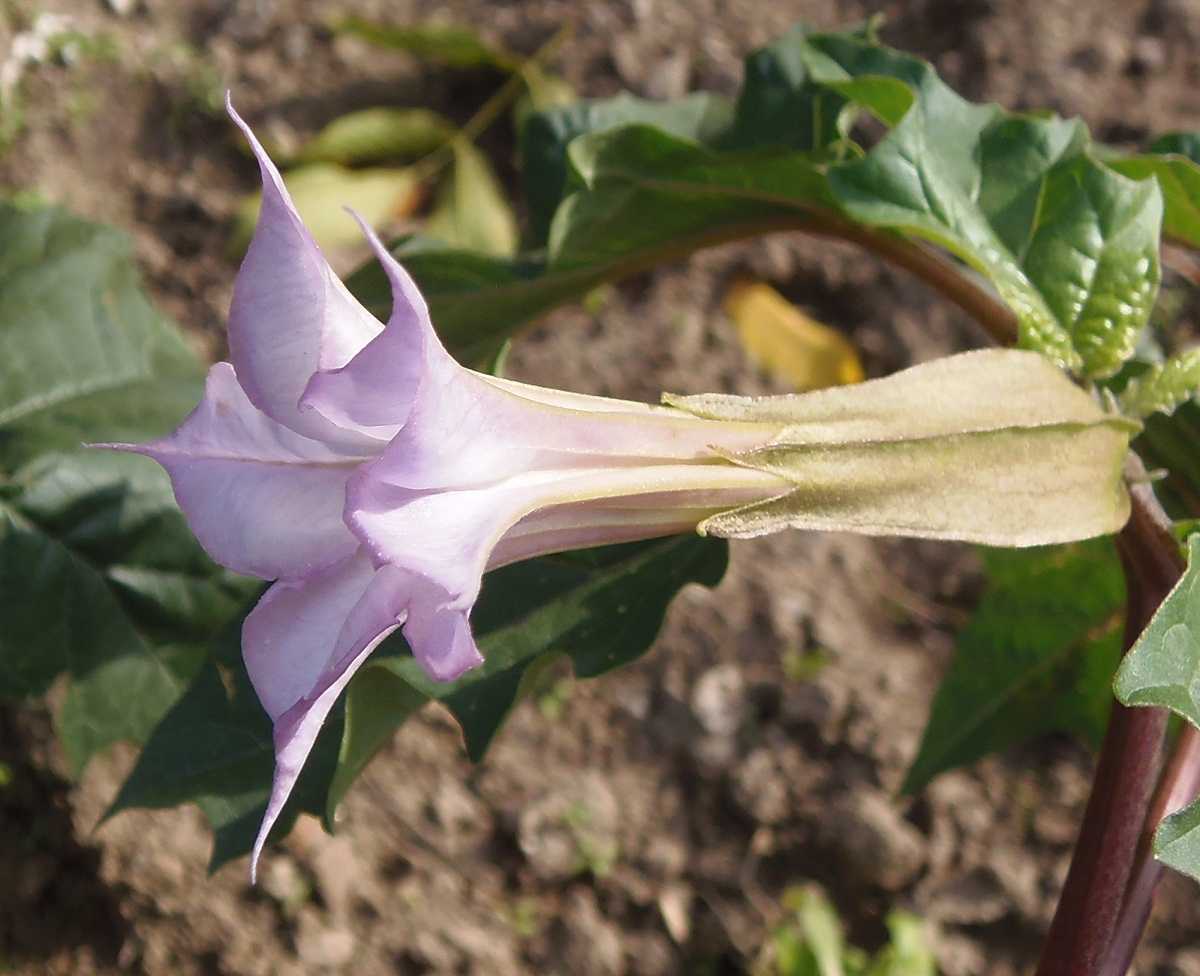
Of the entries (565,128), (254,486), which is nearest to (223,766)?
(254,486)

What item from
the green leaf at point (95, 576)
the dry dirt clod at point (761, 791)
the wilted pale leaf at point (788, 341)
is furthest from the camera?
the wilted pale leaf at point (788, 341)

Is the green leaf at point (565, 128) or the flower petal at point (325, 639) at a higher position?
the flower petal at point (325, 639)

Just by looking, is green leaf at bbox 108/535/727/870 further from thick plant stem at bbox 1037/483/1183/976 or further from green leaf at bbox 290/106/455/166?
green leaf at bbox 290/106/455/166

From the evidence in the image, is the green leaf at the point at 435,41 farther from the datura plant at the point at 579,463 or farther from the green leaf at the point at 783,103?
the green leaf at the point at 783,103

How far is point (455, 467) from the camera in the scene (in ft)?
1.50

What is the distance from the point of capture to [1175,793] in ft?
2.46

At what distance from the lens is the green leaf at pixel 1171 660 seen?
59 centimetres

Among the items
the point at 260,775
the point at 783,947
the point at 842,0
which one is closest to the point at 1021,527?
the point at 260,775

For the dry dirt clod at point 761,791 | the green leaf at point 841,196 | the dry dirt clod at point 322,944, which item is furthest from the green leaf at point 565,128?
the dry dirt clod at point 322,944

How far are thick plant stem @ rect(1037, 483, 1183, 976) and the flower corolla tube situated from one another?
0.08 metres

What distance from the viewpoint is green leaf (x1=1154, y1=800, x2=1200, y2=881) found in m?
0.59

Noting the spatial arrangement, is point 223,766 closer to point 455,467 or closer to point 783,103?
point 455,467

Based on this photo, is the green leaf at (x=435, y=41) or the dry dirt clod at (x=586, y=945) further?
the green leaf at (x=435, y=41)

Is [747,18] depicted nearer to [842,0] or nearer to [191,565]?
[842,0]
